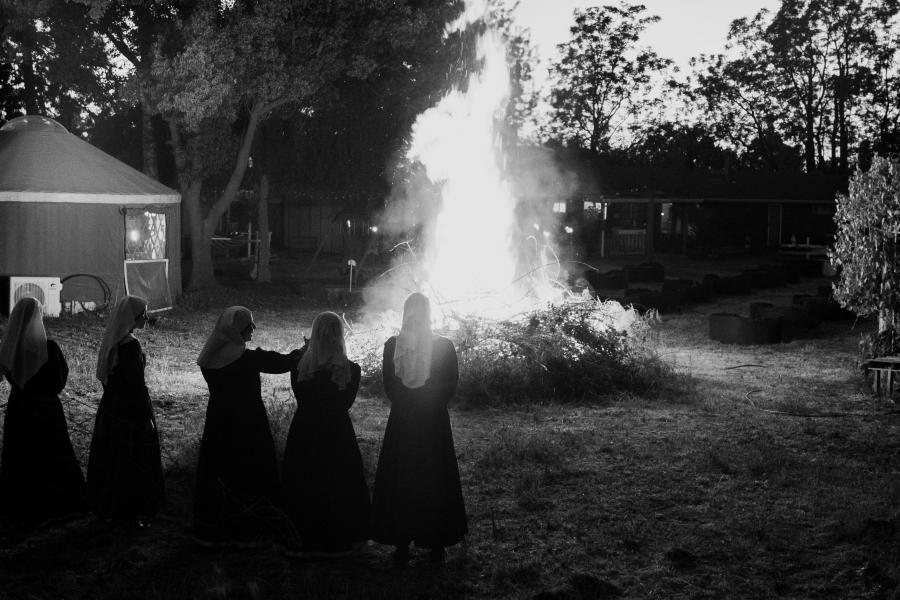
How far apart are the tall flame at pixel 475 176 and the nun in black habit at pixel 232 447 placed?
739cm

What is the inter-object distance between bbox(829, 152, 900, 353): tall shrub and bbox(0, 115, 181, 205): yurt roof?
11664 mm

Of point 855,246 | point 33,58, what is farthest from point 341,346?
point 33,58

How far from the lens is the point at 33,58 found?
25.0m

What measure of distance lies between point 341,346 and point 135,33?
58.2 ft

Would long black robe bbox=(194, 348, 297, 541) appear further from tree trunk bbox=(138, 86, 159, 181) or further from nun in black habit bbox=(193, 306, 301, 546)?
tree trunk bbox=(138, 86, 159, 181)

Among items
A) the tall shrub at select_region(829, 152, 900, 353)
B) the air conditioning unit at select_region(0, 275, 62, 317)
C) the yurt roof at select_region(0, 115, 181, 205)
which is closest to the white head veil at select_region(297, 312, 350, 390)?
the tall shrub at select_region(829, 152, 900, 353)

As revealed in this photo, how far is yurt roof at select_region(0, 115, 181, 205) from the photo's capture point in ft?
53.3

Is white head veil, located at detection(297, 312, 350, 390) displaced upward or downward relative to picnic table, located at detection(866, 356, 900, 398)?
upward

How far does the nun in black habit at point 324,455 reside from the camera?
5.19m

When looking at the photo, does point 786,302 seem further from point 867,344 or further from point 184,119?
point 184,119

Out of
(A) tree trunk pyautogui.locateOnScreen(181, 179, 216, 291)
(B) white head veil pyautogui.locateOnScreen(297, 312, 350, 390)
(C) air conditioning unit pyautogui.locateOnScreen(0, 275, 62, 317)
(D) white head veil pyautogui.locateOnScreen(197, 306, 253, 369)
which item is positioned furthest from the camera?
(A) tree trunk pyautogui.locateOnScreen(181, 179, 216, 291)

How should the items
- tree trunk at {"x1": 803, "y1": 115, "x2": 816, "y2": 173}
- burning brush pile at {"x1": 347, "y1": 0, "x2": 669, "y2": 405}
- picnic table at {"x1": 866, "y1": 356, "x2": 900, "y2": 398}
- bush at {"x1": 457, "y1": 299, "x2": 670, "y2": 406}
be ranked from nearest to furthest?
picnic table at {"x1": 866, "y1": 356, "x2": 900, "y2": 398} → bush at {"x1": 457, "y1": 299, "x2": 670, "y2": 406} → burning brush pile at {"x1": 347, "y1": 0, "x2": 669, "y2": 405} → tree trunk at {"x1": 803, "y1": 115, "x2": 816, "y2": 173}

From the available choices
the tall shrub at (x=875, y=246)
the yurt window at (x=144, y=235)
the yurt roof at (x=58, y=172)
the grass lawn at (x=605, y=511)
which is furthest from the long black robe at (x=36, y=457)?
the yurt window at (x=144, y=235)

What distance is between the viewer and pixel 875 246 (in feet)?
33.2
